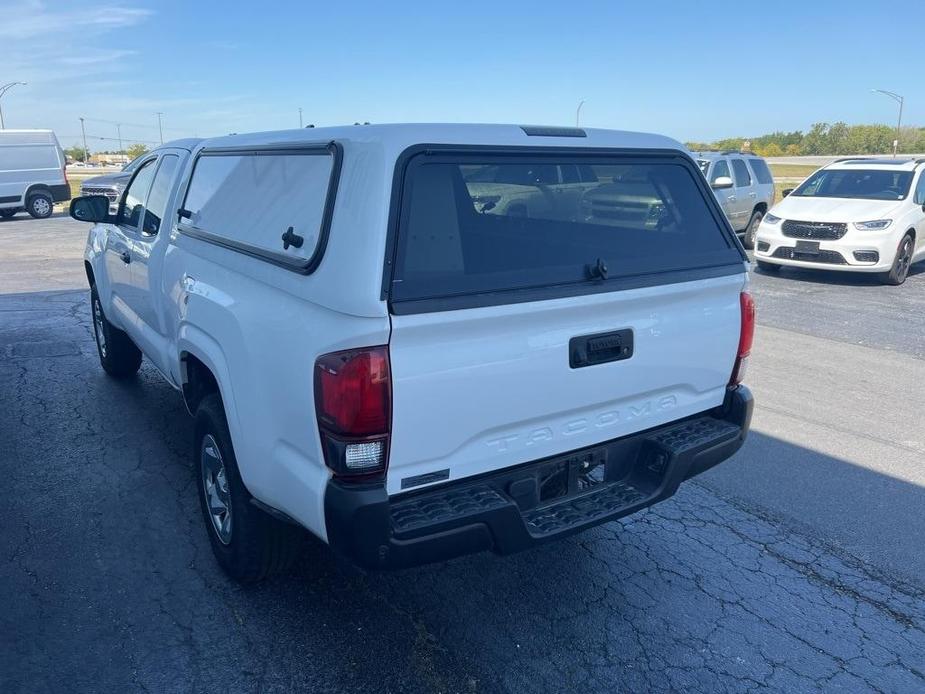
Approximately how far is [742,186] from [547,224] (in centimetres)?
1256

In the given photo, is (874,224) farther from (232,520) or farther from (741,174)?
(232,520)

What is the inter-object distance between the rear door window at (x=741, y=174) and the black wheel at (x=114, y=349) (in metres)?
11.7

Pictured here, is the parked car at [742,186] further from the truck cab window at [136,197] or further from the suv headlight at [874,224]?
the truck cab window at [136,197]

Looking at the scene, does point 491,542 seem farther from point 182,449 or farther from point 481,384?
point 182,449

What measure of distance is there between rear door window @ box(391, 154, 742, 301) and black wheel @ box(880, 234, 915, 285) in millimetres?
9004

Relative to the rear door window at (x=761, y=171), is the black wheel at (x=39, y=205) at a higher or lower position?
lower

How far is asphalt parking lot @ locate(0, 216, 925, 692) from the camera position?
287cm

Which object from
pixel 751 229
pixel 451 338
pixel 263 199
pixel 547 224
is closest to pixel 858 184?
pixel 751 229

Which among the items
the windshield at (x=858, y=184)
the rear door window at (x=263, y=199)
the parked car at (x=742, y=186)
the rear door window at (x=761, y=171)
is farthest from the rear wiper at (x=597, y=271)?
the rear door window at (x=761, y=171)

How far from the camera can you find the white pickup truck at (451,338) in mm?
2494

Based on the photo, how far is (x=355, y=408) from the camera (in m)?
2.42

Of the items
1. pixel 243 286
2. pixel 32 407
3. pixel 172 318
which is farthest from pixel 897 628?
pixel 32 407

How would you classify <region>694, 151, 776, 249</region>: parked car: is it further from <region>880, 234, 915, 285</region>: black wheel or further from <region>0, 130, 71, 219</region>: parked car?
<region>0, 130, 71, 219</region>: parked car

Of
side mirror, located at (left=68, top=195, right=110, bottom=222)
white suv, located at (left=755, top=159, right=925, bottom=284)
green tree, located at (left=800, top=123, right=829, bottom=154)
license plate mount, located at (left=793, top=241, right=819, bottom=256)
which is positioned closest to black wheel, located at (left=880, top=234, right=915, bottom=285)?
white suv, located at (left=755, top=159, right=925, bottom=284)
